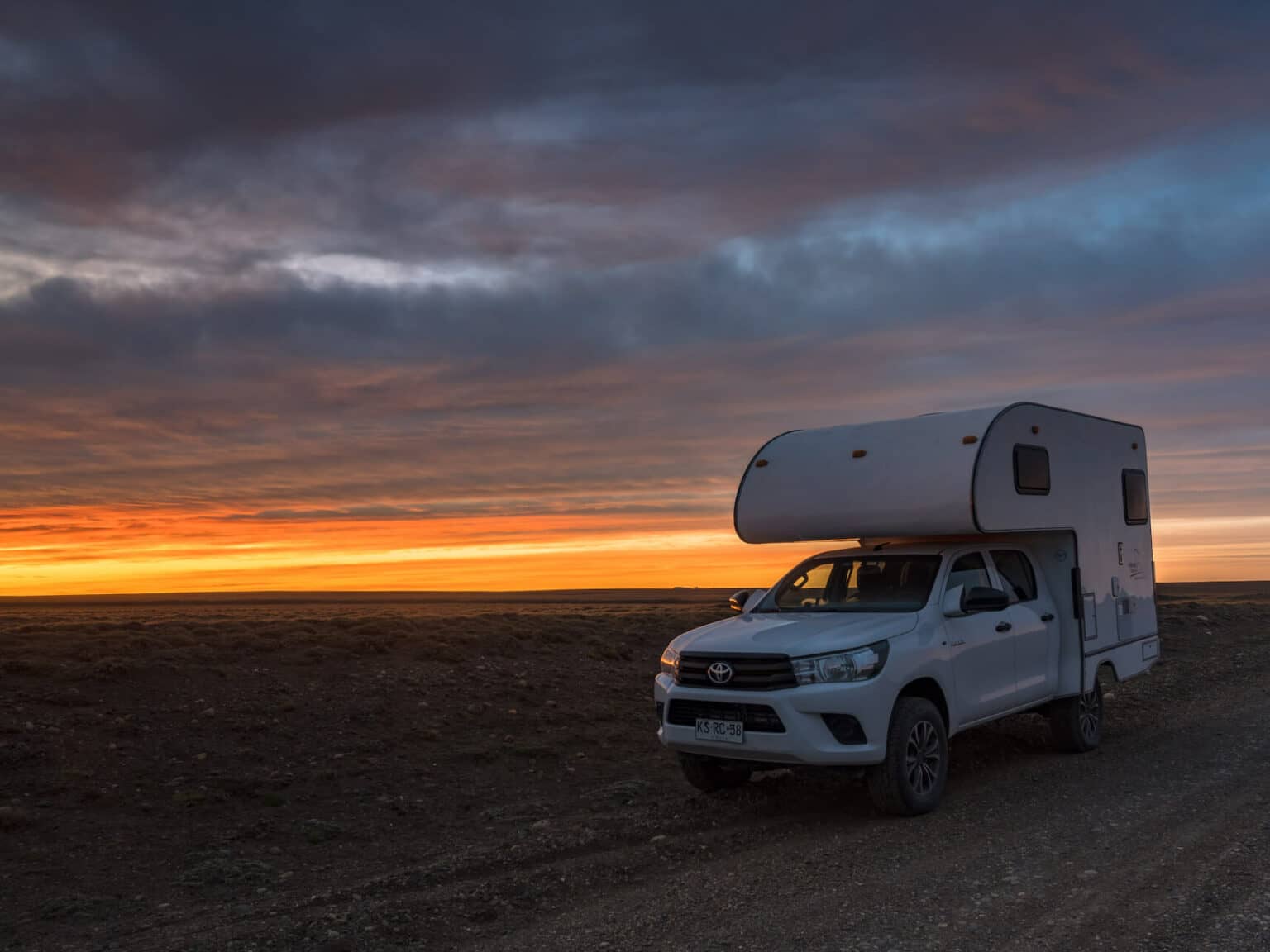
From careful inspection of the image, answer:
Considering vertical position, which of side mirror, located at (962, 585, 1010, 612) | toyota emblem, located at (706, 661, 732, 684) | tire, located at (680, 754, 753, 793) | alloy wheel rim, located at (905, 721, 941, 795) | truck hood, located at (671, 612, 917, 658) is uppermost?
side mirror, located at (962, 585, 1010, 612)

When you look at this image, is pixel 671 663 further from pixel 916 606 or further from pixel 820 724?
pixel 916 606

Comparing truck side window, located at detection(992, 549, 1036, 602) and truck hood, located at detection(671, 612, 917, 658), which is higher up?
truck side window, located at detection(992, 549, 1036, 602)

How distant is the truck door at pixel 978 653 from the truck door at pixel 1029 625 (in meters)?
0.19

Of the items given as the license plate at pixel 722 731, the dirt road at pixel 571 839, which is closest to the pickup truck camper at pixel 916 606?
the license plate at pixel 722 731

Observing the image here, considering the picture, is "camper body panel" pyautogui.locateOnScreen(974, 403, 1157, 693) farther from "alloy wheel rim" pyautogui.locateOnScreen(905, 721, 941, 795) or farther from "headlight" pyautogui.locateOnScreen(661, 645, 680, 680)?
"headlight" pyautogui.locateOnScreen(661, 645, 680, 680)

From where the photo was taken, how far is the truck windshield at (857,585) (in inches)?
362

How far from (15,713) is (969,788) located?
8760mm

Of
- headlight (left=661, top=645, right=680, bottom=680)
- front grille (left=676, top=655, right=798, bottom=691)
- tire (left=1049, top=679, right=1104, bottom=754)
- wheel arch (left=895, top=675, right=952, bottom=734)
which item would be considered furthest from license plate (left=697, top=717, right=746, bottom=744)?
tire (left=1049, top=679, right=1104, bottom=754)

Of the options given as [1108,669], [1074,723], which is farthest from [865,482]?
[1108,669]

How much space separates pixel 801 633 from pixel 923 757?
4.44 feet

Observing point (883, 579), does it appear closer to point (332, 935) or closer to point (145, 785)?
point (332, 935)

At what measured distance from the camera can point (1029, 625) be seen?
10.1 m

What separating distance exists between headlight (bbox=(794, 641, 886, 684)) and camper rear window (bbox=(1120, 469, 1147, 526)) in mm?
5505

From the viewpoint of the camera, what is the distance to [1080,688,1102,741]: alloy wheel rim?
425 inches
